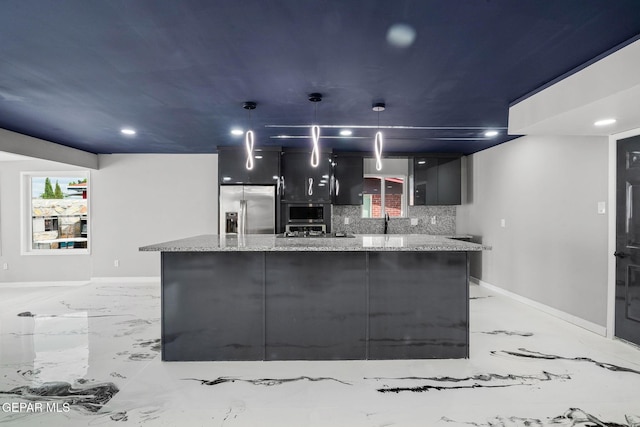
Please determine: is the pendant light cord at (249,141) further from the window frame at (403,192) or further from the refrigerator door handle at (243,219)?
the window frame at (403,192)

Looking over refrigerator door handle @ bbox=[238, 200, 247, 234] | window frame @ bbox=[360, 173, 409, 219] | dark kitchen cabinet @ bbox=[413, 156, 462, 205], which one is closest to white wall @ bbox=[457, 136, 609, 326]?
dark kitchen cabinet @ bbox=[413, 156, 462, 205]

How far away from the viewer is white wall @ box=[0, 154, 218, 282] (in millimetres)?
6407

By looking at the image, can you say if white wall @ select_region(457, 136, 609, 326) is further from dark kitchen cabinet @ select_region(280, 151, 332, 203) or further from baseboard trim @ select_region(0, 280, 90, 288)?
baseboard trim @ select_region(0, 280, 90, 288)

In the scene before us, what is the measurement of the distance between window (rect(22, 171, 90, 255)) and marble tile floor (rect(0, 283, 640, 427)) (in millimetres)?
3017

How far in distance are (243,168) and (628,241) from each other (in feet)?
15.5

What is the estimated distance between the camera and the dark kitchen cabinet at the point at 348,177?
20.3 feet

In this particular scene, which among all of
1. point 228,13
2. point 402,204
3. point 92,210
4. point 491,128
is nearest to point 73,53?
point 228,13

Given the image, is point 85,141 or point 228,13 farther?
point 85,141

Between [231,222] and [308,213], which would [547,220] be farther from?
[231,222]

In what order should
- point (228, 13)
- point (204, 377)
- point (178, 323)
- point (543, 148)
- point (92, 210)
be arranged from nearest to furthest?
point (228, 13) → point (204, 377) → point (178, 323) → point (543, 148) → point (92, 210)

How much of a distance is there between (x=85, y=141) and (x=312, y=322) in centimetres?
447

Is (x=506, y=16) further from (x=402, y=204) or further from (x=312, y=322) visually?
(x=402, y=204)

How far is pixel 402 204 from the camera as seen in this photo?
22.2 feet

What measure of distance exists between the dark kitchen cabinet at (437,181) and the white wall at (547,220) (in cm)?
35
